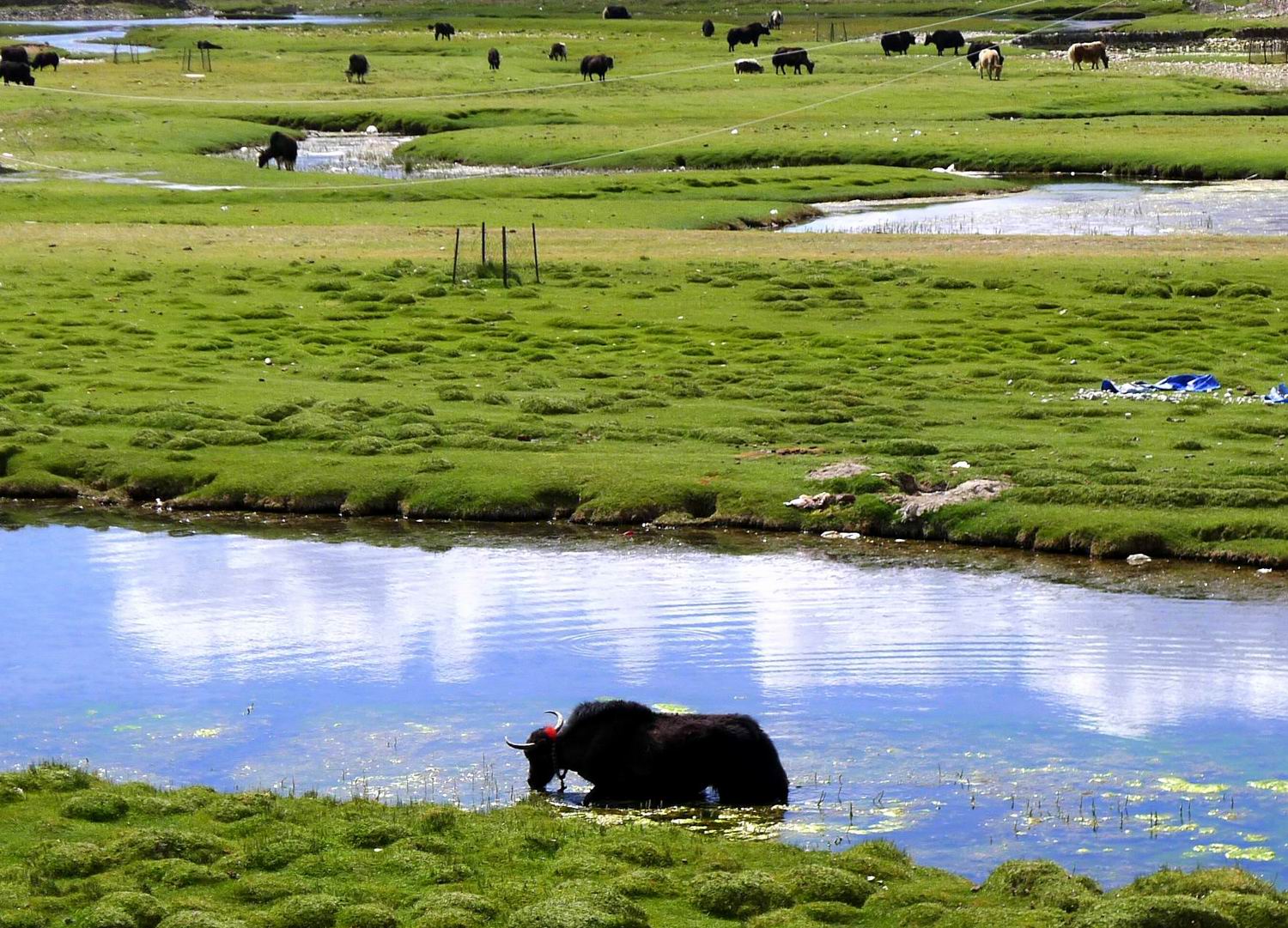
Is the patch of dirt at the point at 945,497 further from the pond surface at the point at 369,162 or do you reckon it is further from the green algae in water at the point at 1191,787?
the pond surface at the point at 369,162

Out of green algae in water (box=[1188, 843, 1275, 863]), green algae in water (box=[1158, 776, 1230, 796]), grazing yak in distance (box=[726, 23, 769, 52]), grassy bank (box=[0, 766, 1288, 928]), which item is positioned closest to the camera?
grassy bank (box=[0, 766, 1288, 928])

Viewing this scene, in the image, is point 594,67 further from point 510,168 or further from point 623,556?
point 623,556

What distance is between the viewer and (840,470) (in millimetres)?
30859

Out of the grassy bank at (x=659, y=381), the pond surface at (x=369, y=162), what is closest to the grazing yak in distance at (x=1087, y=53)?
the pond surface at (x=369, y=162)

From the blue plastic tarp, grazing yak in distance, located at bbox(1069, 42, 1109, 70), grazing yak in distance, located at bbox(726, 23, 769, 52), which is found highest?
grazing yak in distance, located at bbox(726, 23, 769, 52)

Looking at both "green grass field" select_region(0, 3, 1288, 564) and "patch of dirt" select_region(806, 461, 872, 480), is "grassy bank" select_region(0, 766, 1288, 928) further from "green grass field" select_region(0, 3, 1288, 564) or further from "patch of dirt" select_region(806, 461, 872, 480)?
"patch of dirt" select_region(806, 461, 872, 480)

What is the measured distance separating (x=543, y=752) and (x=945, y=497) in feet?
46.0

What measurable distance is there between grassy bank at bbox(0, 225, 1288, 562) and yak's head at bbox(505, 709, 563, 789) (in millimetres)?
12934

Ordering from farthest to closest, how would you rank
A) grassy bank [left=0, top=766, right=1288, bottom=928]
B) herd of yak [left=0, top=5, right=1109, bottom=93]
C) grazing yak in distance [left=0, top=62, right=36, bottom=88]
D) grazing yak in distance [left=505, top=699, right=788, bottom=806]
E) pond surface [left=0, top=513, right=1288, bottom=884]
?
1. herd of yak [left=0, top=5, right=1109, bottom=93]
2. grazing yak in distance [left=0, top=62, right=36, bottom=88]
3. pond surface [left=0, top=513, right=1288, bottom=884]
4. grazing yak in distance [left=505, top=699, right=788, bottom=806]
5. grassy bank [left=0, top=766, right=1288, bottom=928]

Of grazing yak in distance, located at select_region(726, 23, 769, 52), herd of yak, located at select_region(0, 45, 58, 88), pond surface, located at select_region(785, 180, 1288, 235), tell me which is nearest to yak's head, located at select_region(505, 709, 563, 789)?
pond surface, located at select_region(785, 180, 1288, 235)

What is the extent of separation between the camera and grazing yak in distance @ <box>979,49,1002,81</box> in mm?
120812

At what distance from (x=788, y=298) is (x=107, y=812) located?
35630 mm

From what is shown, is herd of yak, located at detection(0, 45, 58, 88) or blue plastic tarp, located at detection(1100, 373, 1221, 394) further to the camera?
herd of yak, located at detection(0, 45, 58, 88)

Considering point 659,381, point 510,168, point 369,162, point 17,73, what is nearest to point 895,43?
point 510,168
